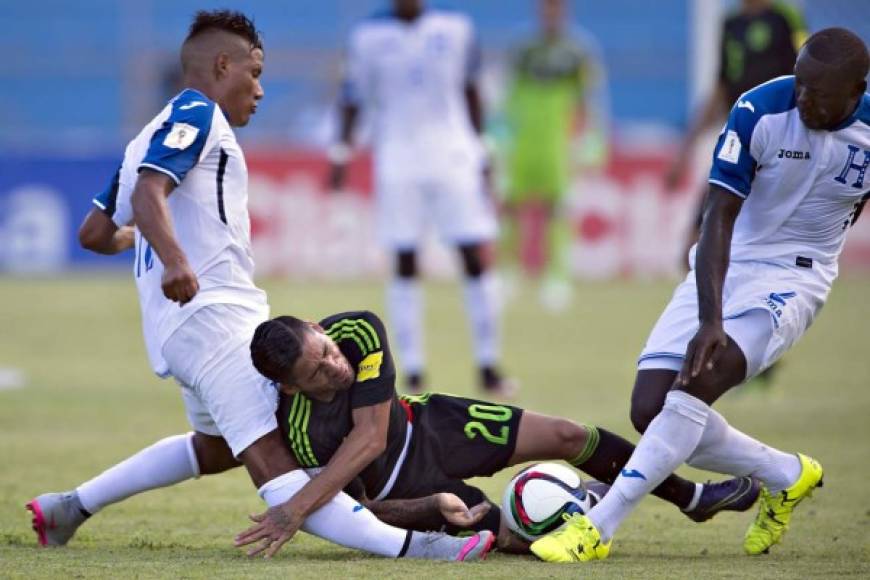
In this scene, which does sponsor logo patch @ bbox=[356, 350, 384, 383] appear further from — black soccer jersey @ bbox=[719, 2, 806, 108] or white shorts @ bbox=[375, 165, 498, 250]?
white shorts @ bbox=[375, 165, 498, 250]

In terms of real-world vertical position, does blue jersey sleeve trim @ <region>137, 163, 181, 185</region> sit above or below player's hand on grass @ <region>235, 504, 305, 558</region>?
above

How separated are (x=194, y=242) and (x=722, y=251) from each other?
1987 millimetres

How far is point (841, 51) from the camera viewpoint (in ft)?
18.9

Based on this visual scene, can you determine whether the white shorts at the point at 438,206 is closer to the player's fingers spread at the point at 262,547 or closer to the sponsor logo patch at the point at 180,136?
the sponsor logo patch at the point at 180,136

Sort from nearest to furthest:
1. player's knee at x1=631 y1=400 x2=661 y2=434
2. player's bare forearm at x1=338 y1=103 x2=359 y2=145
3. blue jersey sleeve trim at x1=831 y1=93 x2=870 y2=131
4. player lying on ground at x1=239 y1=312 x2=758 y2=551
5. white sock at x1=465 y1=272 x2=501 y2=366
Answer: player lying on ground at x1=239 y1=312 x2=758 y2=551 → blue jersey sleeve trim at x1=831 y1=93 x2=870 y2=131 → player's knee at x1=631 y1=400 x2=661 y2=434 → white sock at x1=465 y1=272 x2=501 y2=366 → player's bare forearm at x1=338 y1=103 x2=359 y2=145

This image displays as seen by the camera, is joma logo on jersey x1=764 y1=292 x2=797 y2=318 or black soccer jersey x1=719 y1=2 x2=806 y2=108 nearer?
joma logo on jersey x1=764 y1=292 x2=797 y2=318

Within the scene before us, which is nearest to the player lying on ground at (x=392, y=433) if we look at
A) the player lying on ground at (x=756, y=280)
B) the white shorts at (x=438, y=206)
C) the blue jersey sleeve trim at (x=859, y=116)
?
the player lying on ground at (x=756, y=280)

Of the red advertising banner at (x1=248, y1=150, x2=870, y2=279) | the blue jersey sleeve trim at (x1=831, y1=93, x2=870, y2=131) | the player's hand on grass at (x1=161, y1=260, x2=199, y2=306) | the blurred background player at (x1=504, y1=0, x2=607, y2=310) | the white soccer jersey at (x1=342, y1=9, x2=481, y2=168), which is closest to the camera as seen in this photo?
the player's hand on grass at (x1=161, y1=260, x2=199, y2=306)

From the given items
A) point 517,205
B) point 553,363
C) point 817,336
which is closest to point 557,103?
point 517,205

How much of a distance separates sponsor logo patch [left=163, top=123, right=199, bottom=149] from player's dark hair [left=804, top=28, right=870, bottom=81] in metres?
2.27

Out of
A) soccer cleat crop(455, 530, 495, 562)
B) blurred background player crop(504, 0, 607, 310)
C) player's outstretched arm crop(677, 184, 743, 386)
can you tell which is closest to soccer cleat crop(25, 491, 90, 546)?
soccer cleat crop(455, 530, 495, 562)

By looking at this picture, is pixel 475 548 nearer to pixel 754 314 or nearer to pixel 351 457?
pixel 351 457

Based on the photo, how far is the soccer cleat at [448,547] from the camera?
18.7 ft

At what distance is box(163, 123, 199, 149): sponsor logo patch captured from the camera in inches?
228
